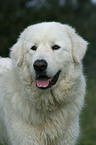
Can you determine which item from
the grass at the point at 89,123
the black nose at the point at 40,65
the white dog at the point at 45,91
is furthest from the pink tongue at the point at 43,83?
the grass at the point at 89,123

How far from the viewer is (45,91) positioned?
139 inches

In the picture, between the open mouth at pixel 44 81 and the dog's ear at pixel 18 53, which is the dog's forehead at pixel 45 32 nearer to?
the dog's ear at pixel 18 53

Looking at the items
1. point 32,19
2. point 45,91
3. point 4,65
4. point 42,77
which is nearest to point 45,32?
point 42,77

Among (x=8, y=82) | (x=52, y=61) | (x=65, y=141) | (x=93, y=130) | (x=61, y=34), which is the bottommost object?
(x=93, y=130)

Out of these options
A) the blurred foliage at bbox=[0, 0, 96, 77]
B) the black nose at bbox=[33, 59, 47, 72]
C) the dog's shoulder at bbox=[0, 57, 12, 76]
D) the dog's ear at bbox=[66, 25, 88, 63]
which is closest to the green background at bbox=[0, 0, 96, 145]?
the blurred foliage at bbox=[0, 0, 96, 77]

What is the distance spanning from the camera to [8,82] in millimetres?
3688

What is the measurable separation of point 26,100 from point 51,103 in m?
0.34

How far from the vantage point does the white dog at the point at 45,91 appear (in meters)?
3.38

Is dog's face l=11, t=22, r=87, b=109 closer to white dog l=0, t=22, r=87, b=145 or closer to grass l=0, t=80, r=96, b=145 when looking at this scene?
white dog l=0, t=22, r=87, b=145

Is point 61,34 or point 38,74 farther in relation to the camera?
point 61,34

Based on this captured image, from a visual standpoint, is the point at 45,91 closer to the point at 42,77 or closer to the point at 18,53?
the point at 42,77

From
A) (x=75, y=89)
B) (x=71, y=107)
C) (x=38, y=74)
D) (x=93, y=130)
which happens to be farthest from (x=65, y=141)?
(x=93, y=130)

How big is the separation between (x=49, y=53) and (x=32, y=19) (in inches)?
626

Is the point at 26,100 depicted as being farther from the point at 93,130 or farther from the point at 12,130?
the point at 93,130
